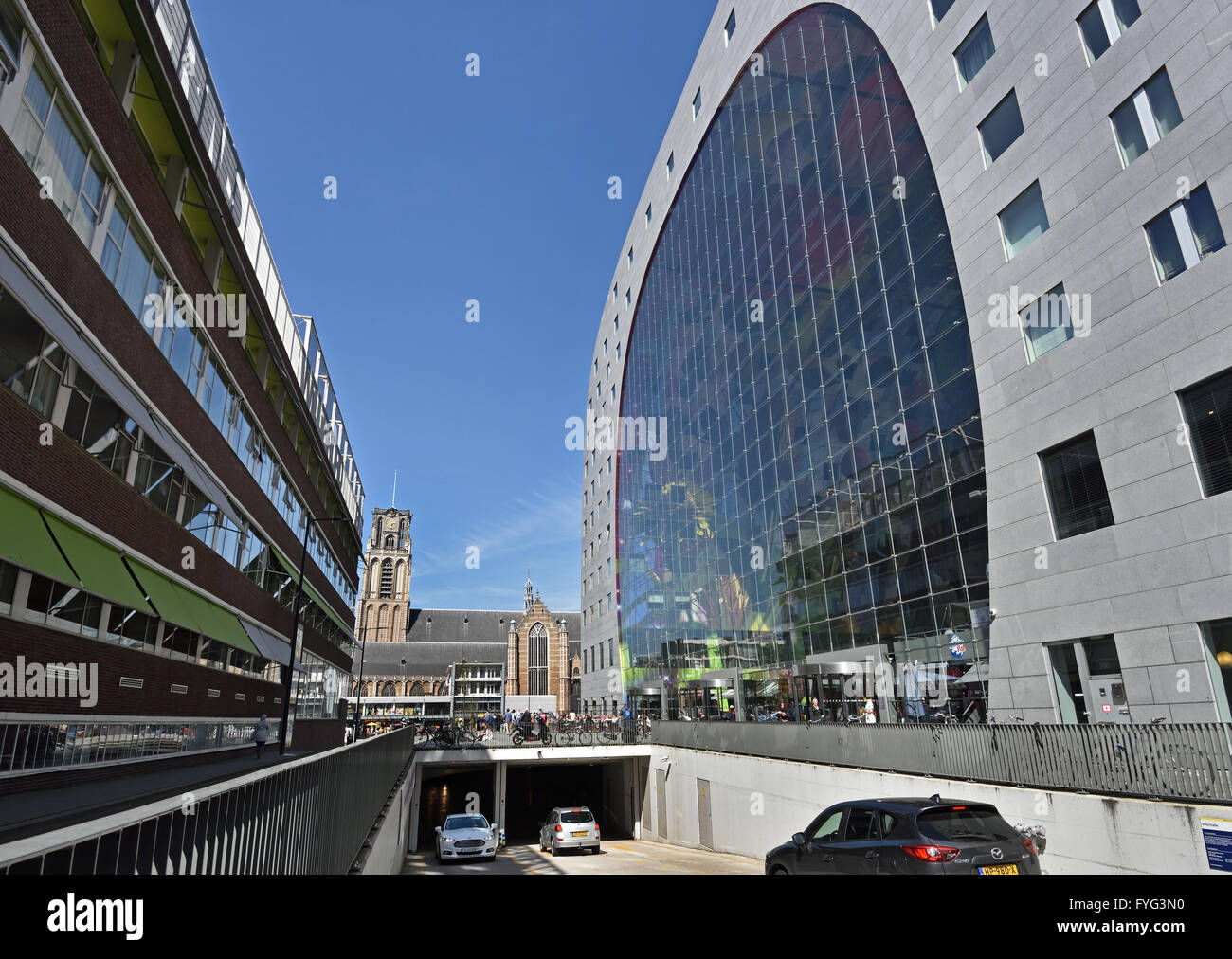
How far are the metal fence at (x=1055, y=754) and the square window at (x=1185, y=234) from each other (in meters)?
9.66

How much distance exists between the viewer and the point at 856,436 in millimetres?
26312

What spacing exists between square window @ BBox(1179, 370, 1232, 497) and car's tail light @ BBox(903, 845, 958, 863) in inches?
405

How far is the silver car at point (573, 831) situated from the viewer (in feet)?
90.4

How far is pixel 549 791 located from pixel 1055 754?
1747 inches

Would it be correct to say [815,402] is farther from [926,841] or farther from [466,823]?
[926,841]

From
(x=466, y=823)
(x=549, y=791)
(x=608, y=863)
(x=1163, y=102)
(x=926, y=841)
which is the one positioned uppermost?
(x=1163, y=102)

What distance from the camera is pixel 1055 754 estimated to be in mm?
13344

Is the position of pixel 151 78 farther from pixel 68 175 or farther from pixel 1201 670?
pixel 1201 670

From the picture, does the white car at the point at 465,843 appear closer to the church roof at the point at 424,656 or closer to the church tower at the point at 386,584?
the church roof at the point at 424,656

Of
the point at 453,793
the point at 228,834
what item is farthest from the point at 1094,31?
the point at 453,793

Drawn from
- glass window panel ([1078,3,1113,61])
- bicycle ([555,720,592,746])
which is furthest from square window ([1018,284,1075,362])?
bicycle ([555,720,592,746])

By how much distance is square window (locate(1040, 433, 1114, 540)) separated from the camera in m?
17.0

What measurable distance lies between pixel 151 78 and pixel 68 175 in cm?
464

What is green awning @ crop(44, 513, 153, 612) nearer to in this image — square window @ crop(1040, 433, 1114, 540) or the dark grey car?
the dark grey car
